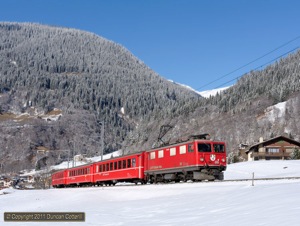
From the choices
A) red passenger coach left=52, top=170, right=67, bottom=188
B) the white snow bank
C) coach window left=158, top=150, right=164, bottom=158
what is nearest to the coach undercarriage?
coach window left=158, top=150, right=164, bottom=158

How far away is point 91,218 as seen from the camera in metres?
17.3

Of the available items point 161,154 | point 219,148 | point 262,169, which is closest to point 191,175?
point 219,148

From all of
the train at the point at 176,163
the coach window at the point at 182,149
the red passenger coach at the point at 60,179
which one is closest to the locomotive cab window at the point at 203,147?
the train at the point at 176,163

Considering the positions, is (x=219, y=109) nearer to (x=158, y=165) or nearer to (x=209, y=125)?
(x=209, y=125)

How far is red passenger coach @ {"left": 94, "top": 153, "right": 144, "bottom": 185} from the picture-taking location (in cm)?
3743

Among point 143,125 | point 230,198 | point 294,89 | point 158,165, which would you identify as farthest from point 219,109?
point 230,198

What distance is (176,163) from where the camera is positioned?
3170 centimetres

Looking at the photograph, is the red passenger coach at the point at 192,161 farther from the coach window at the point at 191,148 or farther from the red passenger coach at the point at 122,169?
the red passenger coach at the point at 122,169

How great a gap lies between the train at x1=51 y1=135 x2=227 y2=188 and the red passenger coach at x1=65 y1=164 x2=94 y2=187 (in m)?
7.96

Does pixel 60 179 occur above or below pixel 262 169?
below

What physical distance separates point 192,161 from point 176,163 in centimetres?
207

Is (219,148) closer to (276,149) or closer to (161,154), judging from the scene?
(161,154)

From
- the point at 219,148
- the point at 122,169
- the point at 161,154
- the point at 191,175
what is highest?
the point at 219,148

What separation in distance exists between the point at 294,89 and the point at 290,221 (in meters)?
137
